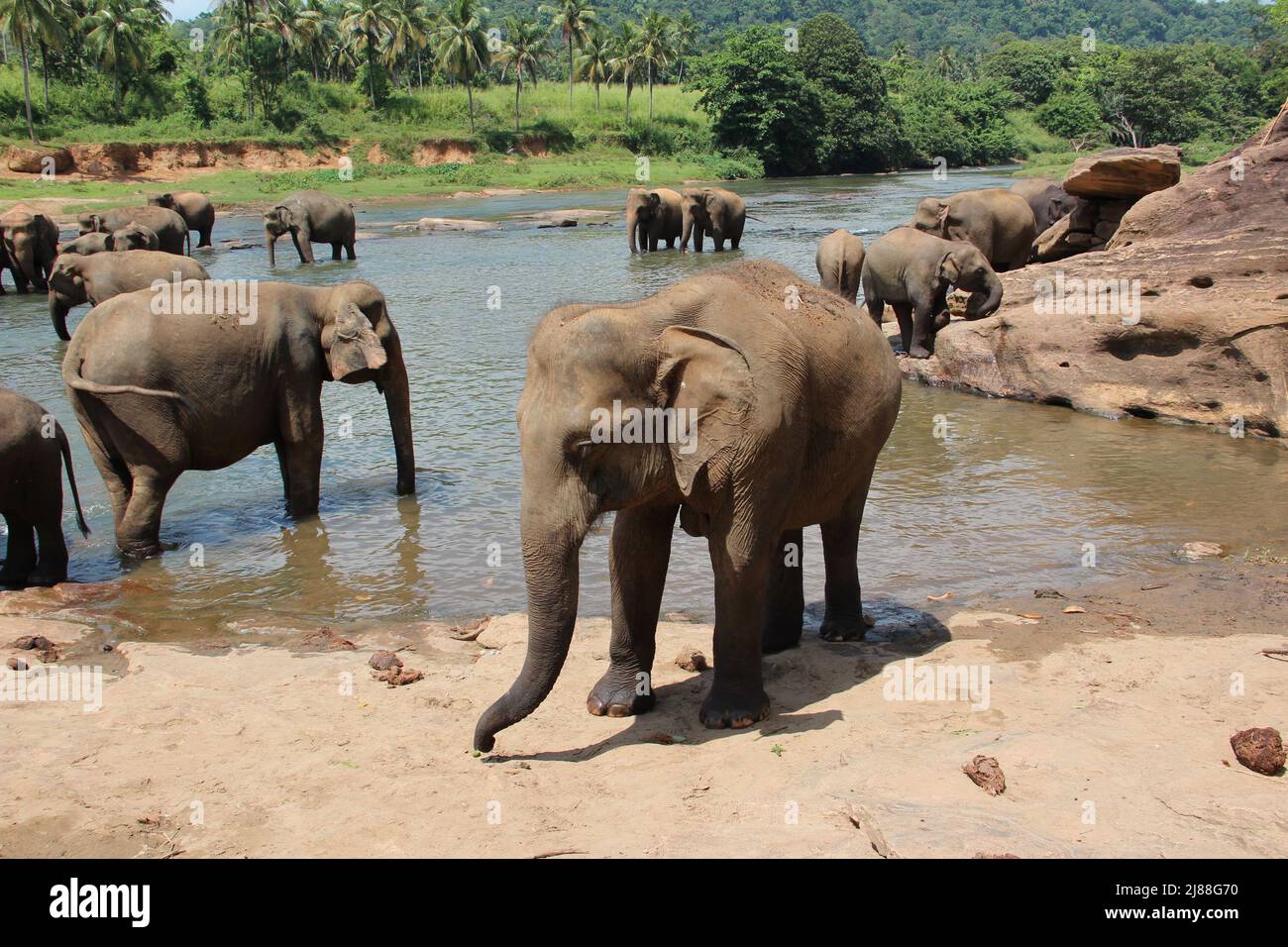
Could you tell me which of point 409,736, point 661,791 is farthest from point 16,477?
point 661,791

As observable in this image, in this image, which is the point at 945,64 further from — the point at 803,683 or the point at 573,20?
the point at 803,683

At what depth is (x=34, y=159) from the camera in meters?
47.1

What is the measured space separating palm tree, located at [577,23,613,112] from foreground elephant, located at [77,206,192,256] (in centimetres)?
5108

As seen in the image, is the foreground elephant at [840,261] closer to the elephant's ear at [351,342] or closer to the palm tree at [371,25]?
the elephant's ear at [351,342]

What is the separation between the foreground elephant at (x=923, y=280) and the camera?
16.1 metres

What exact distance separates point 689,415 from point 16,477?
555 centimetres

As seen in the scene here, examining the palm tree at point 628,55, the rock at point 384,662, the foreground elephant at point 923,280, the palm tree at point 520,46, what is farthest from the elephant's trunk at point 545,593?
the palm tree at point 628,55

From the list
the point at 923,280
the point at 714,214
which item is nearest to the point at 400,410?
the point at 923,280

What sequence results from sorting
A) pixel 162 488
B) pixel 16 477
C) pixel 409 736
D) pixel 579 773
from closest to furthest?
pixel 579 773 < pixel 409 736 < pixel 16 477 < pixel 162 488

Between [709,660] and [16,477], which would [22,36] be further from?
[709,660]

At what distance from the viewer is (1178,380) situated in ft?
41.2

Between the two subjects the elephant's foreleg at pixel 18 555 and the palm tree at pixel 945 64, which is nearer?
the elephant's foreleg at pixel 18 555

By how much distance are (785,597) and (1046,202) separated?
59.8 ft

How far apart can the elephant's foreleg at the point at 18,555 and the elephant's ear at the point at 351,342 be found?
2.59 m
